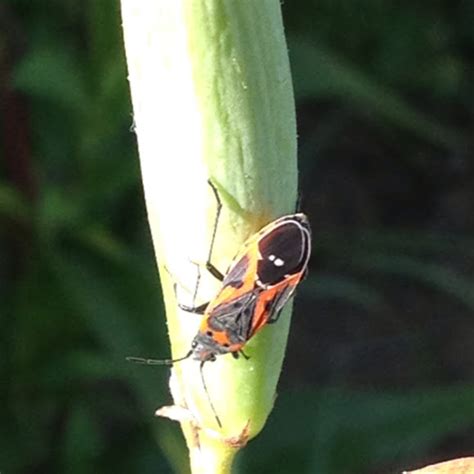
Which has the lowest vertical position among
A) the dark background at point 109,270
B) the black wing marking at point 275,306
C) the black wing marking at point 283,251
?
the dark background at point 109,270

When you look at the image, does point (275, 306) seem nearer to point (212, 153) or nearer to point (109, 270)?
point (212, 153)

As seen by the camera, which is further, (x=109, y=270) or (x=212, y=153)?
(x=109, y=270)

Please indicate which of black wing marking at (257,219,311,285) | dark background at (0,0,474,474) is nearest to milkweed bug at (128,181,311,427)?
black wing marking at (257,219,311,285)

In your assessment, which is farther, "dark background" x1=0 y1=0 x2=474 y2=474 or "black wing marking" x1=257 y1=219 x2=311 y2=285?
"dark background" x1=0 y1=0 x2=474 y2=474

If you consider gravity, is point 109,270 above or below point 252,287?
below

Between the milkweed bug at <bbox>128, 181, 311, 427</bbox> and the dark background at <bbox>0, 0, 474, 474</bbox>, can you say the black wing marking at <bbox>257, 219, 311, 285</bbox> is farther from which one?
the dark background at <bbox>0, 0, 474, 474</bbox>

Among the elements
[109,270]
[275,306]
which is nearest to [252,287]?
[275,306]

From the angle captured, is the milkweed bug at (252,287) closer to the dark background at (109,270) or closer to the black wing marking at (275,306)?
the black wing marking at (275,306)

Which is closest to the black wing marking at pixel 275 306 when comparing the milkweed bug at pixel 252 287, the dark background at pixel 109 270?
the milkweed bug at pixel 252 287
